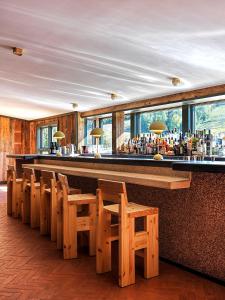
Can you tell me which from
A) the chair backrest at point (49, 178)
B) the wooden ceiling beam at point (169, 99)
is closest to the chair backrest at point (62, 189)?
the chair backrest at point (49, 178)

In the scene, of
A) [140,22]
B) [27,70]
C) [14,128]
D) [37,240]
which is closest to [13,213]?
[37,240]

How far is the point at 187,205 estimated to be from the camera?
3.21 metres

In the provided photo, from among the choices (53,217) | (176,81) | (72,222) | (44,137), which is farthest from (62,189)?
(44,137)

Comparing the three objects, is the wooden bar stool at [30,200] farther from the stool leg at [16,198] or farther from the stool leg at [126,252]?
the stool leg at [126,252]

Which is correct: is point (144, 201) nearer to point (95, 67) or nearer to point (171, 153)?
point (171, 153)

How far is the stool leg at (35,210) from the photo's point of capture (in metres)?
5.00

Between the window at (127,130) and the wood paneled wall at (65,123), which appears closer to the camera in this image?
the window at (127,130)

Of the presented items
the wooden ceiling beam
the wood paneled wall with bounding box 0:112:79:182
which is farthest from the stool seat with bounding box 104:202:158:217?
the wood paneled wall with bounding box 0:112:79:182

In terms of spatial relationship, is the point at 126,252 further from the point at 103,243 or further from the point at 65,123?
the point at 65,123

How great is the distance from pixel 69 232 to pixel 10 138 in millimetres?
9361

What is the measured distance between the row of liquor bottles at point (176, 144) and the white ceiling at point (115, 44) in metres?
0.82

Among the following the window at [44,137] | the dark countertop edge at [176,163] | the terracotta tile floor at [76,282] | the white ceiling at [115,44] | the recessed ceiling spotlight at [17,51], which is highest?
the recessed ceiling spotlight at [17,51]

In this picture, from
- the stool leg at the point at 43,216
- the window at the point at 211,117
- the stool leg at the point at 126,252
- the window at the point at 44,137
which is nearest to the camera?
the stool leg at the point at 126,252

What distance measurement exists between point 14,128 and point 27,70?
23.6 ft
